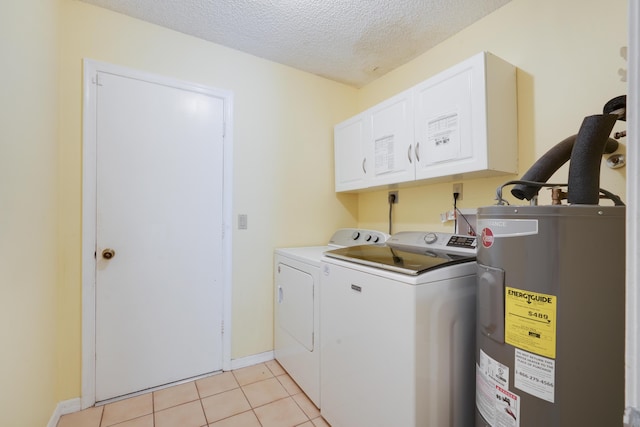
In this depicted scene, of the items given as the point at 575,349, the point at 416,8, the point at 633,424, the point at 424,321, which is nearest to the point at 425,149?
the point at 416,8

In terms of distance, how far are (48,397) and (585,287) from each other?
247 cm

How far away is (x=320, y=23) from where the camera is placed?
188 cm

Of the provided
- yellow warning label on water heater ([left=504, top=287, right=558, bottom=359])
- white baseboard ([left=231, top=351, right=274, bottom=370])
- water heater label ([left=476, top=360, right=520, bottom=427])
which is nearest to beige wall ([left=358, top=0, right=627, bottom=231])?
yellow warning label on water heater ([left=504, top=287, right=558, bottom=359])

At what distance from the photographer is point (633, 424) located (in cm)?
34

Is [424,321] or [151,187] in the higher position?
[151,187]

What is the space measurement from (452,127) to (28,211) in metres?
2.17

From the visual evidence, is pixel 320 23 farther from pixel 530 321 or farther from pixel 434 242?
pixel 530 321

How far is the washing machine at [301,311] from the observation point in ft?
5.75

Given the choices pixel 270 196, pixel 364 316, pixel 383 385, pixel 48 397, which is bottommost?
pixel 48 397

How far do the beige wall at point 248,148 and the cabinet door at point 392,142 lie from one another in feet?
2.07

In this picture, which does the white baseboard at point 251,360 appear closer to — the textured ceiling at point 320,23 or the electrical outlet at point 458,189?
the electrical outlet at point 458,189

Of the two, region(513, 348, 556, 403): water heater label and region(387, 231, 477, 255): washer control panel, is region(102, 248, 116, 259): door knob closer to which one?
region(387, 231, 477, 255): washer control panel

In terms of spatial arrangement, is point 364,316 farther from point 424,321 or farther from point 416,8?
point 416,8

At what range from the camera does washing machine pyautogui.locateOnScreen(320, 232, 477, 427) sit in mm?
1099
